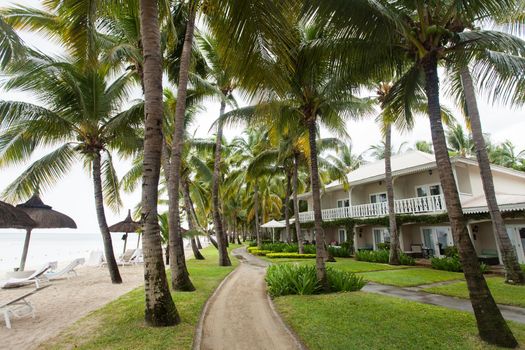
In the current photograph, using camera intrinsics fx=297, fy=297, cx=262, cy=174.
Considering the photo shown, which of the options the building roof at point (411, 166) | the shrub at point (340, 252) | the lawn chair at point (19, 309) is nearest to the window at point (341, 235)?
the building roof at point (411, 166)

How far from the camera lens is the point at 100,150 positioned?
11891mm

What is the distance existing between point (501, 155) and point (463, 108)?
3305cm

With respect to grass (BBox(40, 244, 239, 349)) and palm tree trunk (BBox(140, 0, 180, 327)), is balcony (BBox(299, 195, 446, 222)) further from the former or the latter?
palm tree trunk (BBox(140, 0, 180, 327))

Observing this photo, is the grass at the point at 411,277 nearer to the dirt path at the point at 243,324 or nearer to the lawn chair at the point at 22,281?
the dirt path at the point at 243,324

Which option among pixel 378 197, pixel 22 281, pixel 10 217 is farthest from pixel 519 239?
pixel 22 281

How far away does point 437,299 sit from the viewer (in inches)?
339

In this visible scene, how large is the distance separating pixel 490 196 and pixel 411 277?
4.26 meters

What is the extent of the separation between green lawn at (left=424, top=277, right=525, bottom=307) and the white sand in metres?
10.4

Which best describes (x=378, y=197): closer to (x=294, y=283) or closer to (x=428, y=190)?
(x=428, y=190)

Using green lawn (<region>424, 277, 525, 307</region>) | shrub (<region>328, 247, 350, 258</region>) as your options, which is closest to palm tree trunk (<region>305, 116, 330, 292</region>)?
green lawn (<region>424, 277, 525, 307</region>)

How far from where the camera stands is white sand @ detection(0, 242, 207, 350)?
607 centimetres

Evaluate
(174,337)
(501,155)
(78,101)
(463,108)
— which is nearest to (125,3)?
(78,101)

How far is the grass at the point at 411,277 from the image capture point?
11.0 metres

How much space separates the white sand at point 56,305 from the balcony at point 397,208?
1567 cm
